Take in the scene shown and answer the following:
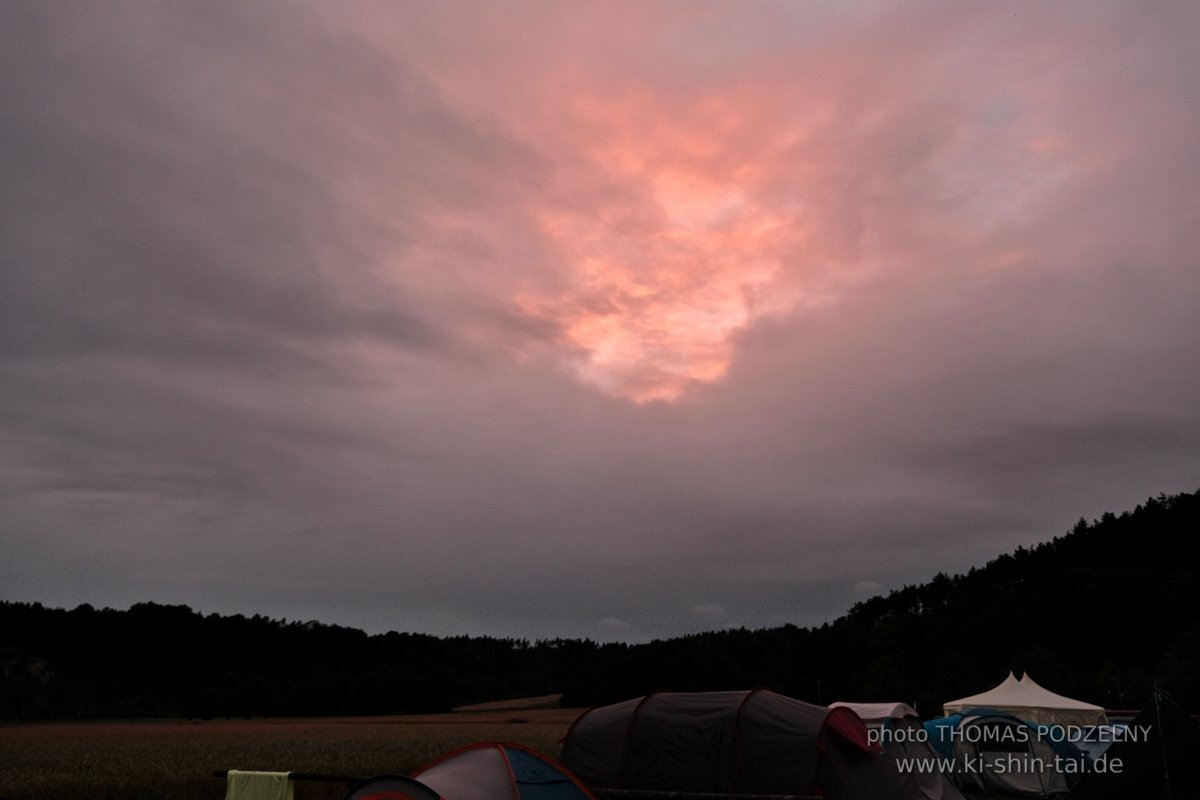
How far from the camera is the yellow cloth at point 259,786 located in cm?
1534

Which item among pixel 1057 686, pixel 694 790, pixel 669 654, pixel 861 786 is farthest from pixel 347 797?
pixel 669 654

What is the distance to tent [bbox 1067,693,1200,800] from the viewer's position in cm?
1516

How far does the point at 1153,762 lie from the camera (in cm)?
1532

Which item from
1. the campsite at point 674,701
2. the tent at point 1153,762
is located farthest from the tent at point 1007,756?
the tent at point 1153,762

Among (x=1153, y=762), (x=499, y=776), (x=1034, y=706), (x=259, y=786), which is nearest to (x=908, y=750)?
(x=1153, y=762)

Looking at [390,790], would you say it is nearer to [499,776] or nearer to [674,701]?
[499,776]

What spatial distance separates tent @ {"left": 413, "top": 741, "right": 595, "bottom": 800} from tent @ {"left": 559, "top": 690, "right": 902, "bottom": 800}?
376 cm

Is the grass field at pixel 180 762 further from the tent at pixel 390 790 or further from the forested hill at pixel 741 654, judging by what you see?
the forested hill at pixel 741 654

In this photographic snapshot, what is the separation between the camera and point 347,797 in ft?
40.5

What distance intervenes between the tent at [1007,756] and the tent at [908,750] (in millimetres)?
2768

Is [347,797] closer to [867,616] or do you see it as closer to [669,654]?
[669,654]

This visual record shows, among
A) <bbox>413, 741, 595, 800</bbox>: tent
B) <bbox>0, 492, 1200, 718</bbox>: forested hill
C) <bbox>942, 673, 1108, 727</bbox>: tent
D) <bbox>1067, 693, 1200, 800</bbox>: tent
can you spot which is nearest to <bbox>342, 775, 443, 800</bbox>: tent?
<bbox>413, 741, 595, 800</bbox>: tent

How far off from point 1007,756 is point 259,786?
18328mm

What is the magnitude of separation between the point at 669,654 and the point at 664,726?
8495 centimetres
